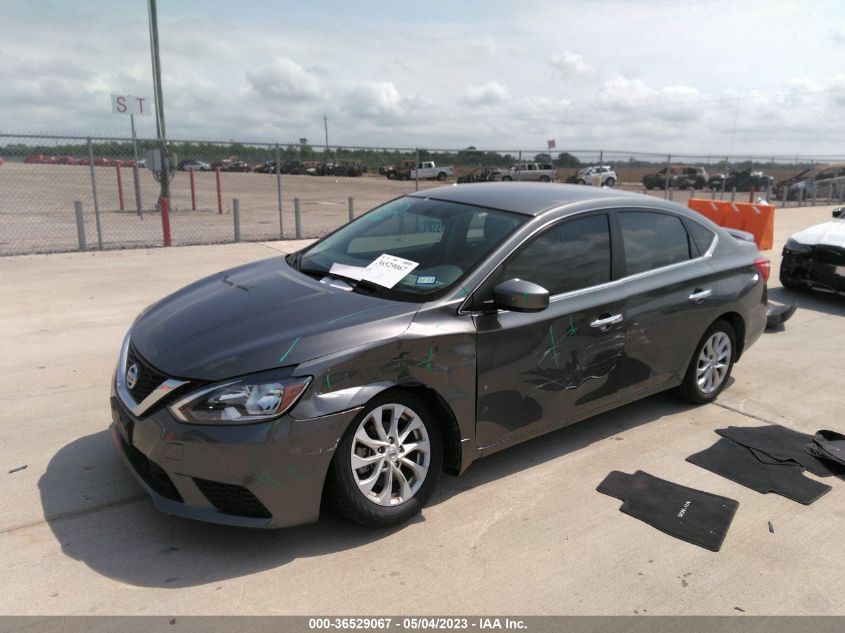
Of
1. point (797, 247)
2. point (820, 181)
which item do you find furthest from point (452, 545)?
point (820, 181)

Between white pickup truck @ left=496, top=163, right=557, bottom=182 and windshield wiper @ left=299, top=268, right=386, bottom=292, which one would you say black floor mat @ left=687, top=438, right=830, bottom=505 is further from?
white pickup truck @ left=496, top=163, right=557, bottom=182

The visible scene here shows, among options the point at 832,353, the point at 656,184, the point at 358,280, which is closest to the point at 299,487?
the point at 358,280

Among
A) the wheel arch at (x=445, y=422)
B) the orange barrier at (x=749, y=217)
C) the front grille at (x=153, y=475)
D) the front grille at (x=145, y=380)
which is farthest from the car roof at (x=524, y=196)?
the orange barrier at (x=749, y=217)

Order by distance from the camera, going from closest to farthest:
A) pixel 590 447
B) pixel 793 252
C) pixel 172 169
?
pixel 590 447 < pixel 793 252 < pixel 172 169

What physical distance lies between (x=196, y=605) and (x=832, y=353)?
616 centimetres

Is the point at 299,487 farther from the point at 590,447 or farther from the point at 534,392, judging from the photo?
the point at 590,447

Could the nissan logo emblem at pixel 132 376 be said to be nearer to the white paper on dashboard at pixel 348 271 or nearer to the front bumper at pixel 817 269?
the white paper on dashboard at pixel 348 271

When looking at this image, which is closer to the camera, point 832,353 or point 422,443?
point 422,443

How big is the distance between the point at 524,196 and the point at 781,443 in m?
2.34

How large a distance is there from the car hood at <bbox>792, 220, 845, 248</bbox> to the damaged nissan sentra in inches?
173

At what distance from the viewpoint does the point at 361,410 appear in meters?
2.87

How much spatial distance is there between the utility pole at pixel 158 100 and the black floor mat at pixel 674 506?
14.8 meters

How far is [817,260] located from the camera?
815cm
